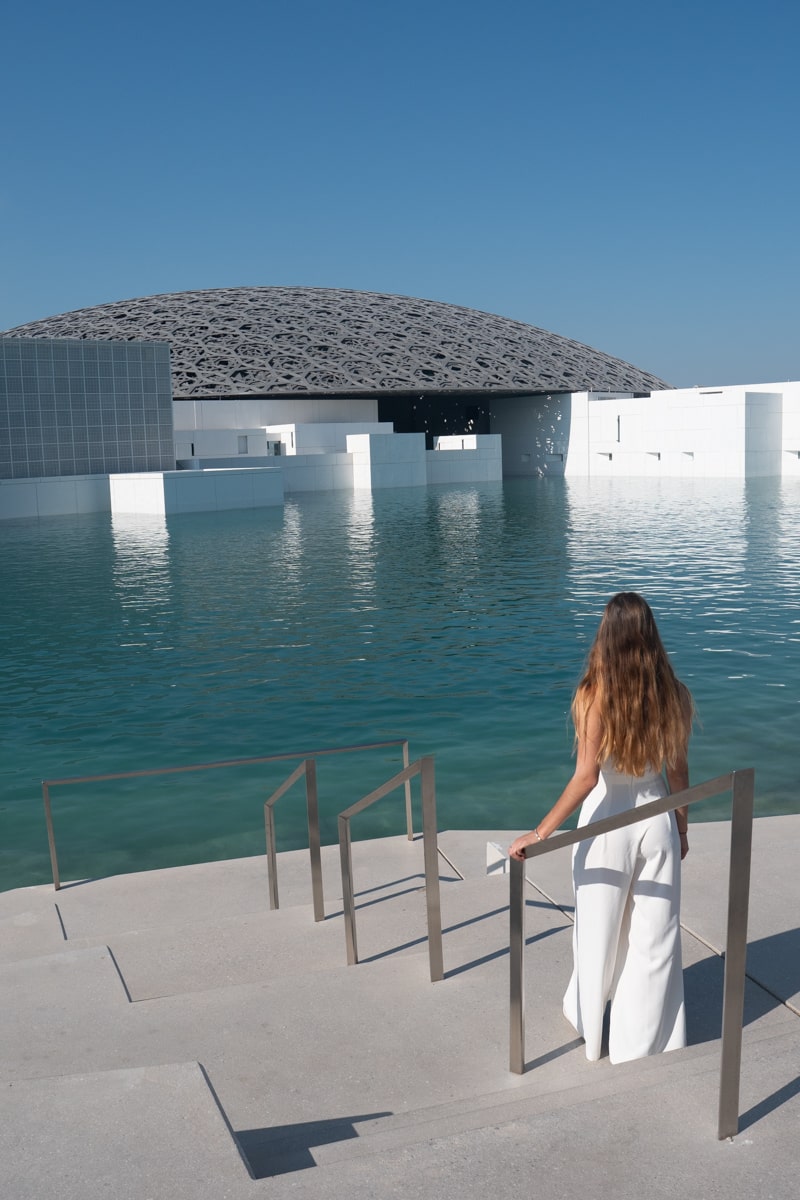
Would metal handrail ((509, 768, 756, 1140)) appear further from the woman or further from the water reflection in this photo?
the water reflection

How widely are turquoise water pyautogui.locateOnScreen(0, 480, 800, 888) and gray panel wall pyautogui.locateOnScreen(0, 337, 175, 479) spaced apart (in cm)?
1306

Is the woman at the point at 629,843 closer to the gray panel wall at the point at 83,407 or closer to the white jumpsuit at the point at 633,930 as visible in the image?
the white jumpsuit at the point at 633,930

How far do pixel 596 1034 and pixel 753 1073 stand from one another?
0.56 m

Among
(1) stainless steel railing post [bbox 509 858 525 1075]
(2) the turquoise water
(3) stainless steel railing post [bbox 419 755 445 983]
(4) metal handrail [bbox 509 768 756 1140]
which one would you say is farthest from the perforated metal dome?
(4) metal handrail [bbox 509 768 756 1140]

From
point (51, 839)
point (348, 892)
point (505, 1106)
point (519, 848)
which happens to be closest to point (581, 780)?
point (519, 848)

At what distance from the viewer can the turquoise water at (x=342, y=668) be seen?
730 cm

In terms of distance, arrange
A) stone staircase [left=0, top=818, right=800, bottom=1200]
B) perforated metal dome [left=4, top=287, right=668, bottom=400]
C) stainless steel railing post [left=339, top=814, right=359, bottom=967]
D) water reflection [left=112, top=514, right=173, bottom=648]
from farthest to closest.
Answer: perforated metal dome [left=4, top=287, right=668, bottom=400] → water reflection [left=112, top=514, right=173, bottom=648] → stainless steel railing post [left=339, top=814, right=359, bottom=967] → stone staircase [left=0, top=818, right=800, bottom=1200]

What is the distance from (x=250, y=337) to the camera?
5238cm

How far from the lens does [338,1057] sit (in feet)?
10.6

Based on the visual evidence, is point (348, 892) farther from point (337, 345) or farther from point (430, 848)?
point (337, 345)

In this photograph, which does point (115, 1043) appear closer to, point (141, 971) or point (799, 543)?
point (141, 971)

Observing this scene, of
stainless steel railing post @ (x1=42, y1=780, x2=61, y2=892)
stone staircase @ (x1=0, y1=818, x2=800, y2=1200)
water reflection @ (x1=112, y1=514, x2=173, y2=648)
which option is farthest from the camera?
water reflection @ (x1=112, y1=514, x2=173, y2=648)

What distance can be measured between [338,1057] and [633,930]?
934 millimetres

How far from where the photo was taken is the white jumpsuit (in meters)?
3.12
